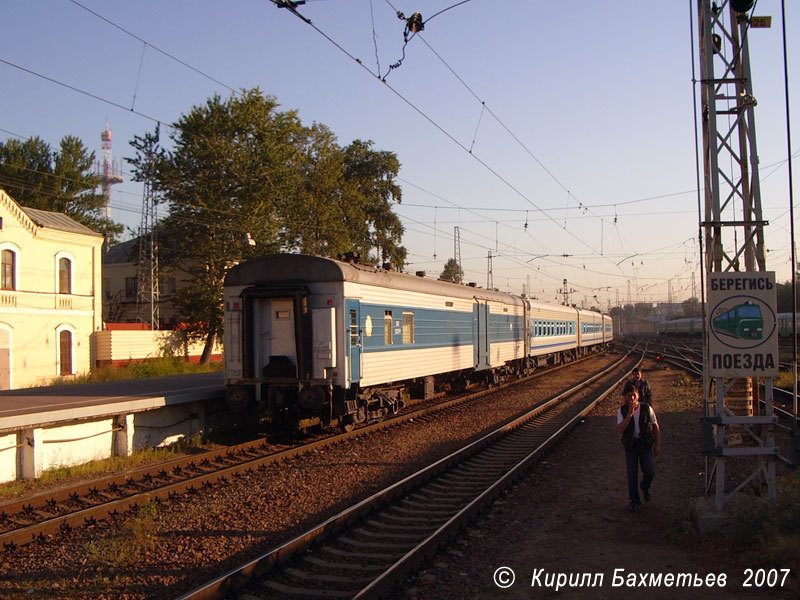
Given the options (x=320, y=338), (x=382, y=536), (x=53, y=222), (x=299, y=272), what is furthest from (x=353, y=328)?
(x=53, y=222)

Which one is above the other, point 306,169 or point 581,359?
point 306,169

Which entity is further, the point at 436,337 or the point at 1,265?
the point at 1,265

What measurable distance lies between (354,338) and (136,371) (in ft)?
56.8

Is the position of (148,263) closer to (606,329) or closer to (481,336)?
(481,336)

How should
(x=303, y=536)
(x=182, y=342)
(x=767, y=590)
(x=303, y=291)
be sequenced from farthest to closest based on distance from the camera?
(x=182, y=342)
(x=303, y=291)
(x=303, y=536)
(x=767, y=590)

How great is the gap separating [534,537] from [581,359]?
3613cm

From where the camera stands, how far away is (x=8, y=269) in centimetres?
2519

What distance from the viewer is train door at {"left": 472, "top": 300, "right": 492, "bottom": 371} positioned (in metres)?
20.0

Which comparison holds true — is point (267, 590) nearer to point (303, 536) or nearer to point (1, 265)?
point (303, 536)

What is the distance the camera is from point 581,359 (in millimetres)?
41688

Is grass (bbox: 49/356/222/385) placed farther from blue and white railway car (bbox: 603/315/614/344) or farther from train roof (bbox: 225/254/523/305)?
blue and white railway car (bbox: 603/315/614/344)

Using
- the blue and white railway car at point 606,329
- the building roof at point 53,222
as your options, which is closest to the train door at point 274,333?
the building roof at point 53,222

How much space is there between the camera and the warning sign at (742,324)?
271 inches

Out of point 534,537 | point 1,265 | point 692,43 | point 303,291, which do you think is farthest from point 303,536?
point 1,265
